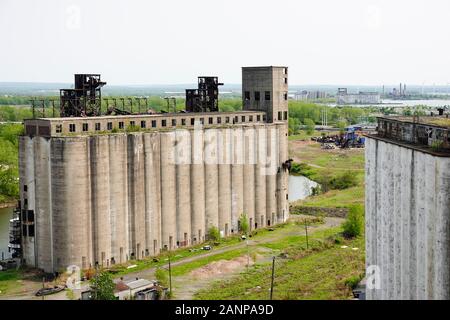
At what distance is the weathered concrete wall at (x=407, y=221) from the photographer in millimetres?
29734

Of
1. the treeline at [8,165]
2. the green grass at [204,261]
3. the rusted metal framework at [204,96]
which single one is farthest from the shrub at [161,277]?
the treeline at [8,165]

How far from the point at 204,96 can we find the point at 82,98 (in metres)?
16.1

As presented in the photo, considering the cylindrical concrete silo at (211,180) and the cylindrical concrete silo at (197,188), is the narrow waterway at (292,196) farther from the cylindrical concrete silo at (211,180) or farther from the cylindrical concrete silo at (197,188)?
the cylindrical concrete silo at (211,180)

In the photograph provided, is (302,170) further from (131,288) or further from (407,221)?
(407,221)

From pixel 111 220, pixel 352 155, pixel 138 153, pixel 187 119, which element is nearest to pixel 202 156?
pixel 187 119

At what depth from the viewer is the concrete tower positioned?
69688 millimetres

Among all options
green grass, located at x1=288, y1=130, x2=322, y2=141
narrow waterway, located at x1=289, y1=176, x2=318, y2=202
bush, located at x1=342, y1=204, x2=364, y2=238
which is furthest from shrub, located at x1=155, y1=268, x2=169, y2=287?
green grass, located at x1=288, y1=130, x2=322, y2=141

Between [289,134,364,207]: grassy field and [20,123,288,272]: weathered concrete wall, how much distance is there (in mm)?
15015

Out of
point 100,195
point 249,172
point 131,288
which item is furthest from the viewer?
point 249,172

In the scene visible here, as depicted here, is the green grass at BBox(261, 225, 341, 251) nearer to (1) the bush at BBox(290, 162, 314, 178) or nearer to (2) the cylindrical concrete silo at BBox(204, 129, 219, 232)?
(2) the cylindrical concrete silo at BBox(204, 129, 219, 232)

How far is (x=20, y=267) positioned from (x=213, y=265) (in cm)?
1515

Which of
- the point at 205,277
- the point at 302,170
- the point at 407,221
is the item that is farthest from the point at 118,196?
the point at 302,170

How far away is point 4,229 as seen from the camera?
227 feet

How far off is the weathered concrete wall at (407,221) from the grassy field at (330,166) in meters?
39.2
